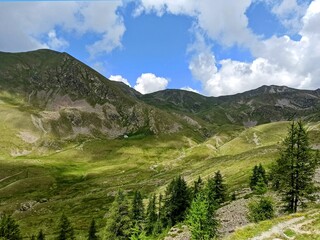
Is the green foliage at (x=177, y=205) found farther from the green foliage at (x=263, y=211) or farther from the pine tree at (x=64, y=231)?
the pine tree at (x=64, y=231)

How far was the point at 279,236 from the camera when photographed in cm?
3244

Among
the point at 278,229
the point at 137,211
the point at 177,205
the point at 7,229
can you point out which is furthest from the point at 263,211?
the point at 7,229

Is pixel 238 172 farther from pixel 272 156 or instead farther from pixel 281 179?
pixel 281 179

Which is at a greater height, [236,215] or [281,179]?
[281,179]

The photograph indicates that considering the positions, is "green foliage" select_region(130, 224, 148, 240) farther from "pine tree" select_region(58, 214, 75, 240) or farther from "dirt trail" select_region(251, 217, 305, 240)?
"pine tree" select_region(58, 214, 75, 240)

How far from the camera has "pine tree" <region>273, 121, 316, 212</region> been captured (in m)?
52.1

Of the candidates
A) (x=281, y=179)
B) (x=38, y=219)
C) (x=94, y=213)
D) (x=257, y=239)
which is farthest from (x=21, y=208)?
(x=257, y=239)

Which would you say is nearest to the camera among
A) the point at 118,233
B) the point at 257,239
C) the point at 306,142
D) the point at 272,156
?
the point at 257,239

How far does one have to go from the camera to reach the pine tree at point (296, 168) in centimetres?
5206

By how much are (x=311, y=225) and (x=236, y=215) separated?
40.3m

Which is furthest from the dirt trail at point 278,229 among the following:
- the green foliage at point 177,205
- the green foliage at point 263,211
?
the green foliage at point 177,205

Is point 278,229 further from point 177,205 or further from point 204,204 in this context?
point 177,205

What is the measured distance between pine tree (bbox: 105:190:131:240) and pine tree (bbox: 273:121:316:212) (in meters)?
34.3

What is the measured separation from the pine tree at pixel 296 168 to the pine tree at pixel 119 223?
113 ft
